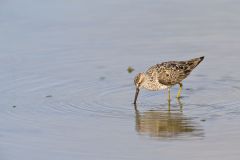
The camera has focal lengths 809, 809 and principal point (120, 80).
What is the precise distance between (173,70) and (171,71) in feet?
0.19

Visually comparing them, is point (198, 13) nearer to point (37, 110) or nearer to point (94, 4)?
point (94, 4)

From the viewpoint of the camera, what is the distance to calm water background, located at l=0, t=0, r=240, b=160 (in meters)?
10.8

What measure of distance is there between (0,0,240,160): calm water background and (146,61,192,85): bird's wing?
0.93ft

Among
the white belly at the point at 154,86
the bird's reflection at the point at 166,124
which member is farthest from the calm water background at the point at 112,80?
the white belly at the point at 154,86

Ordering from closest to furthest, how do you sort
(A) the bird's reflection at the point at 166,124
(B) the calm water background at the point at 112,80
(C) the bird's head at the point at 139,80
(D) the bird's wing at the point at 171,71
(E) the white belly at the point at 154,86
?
(B) the calm water background at the point at 112,80
(A) the bird's reflection at the point at 166,124
(C) the bird's head at the point at 139,80
(E) the white belly at the point at 154,86
(D) the bird's wing at the point at 171,71

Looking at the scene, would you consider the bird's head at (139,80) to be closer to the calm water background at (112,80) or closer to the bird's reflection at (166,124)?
the calm water background at (112,80)

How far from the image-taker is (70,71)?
47.1ft

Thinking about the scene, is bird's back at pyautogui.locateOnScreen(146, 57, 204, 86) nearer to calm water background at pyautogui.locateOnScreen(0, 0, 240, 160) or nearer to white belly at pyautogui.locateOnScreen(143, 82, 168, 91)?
white belly at pyautogui.locateOnScreen(143, 82, 168, 91)

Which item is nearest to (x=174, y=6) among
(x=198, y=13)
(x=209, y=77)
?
(x=198, y=13)

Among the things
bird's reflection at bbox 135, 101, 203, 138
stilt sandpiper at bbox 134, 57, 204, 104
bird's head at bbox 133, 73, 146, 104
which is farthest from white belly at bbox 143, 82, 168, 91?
bird's reflection at bbox 135, 101, 203, 138

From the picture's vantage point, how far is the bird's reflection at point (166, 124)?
11.3 m

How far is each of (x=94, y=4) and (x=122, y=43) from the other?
Result: 2214 millimetres

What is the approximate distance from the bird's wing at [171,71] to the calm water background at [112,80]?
28 cm

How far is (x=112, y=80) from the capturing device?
13.9m
